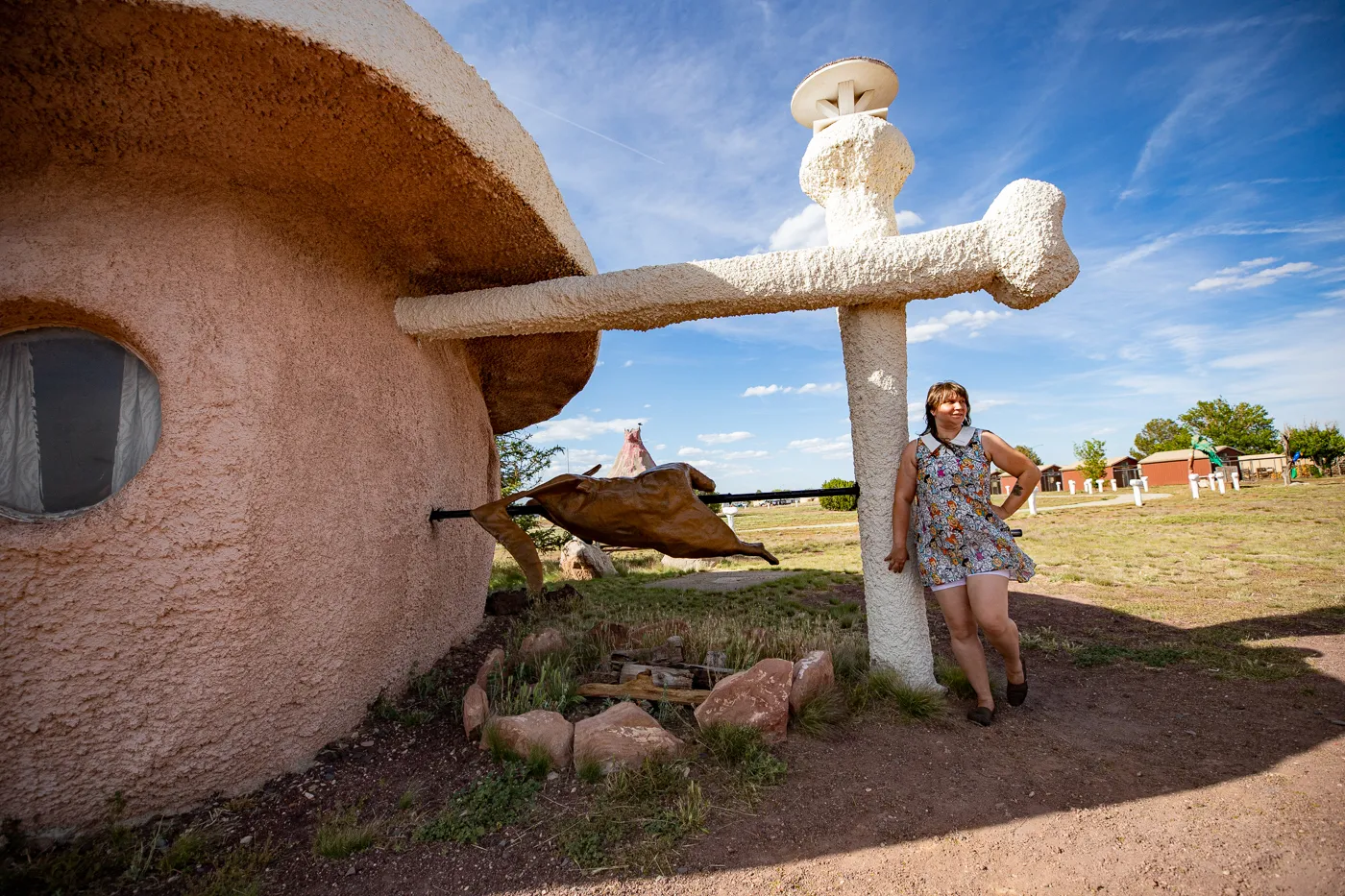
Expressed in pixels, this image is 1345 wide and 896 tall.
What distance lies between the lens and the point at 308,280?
292 centimetres

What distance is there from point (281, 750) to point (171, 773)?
37 centimetres

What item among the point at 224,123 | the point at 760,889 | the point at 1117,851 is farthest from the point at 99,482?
the point at 1117,851

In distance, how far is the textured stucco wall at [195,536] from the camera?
2168 millimetres

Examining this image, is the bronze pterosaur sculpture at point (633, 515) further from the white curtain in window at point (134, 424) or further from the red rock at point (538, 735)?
the white curtain in window at point (134, 424)

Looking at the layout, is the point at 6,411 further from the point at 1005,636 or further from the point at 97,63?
the point at 1005,636

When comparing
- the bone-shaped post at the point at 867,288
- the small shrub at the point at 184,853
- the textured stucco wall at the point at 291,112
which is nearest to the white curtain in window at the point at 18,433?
the textured stucco wall at the point at 291,112

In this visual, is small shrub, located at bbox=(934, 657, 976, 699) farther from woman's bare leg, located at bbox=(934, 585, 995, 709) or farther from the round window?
the round window

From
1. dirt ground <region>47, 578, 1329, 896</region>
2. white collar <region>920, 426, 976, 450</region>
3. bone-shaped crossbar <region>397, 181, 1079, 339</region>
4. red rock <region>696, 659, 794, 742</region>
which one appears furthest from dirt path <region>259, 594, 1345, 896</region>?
bone-shaped crossbar <region>397, 181, 1079, 339</region>

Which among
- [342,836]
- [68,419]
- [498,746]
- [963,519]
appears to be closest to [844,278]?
[963,519]

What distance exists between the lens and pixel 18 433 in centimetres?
242

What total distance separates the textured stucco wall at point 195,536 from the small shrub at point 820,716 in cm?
218

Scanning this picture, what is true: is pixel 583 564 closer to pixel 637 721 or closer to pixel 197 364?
pixel 637 721

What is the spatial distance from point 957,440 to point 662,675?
2038 mm

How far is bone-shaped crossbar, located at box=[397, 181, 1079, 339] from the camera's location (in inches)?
117
